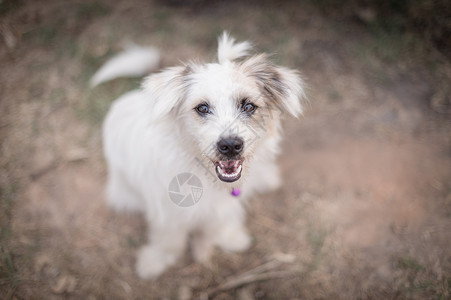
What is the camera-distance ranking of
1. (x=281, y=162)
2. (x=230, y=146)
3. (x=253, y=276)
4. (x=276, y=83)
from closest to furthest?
1. (x=230, y=146)
2. (x=276, y=83)
3. (x=253, y=276)
4. (x=281, y=162)

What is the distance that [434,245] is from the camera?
2855mm

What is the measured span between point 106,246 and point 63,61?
2.61 m

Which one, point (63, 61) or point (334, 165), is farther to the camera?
point (63, 61)

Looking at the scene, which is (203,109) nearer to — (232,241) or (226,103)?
(226,103)

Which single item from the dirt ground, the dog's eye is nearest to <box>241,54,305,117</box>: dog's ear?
the dog's eye

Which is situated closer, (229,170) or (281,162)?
(229,170)

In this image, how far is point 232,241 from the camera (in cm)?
305

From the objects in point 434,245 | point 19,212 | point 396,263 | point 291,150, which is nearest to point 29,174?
point 19,212

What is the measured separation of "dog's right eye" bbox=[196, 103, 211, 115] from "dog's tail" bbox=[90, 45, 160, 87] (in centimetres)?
142

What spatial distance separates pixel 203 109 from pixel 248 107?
0.98 ft

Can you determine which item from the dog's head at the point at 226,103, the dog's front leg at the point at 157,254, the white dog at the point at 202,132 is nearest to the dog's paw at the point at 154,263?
the dog's front leg at the point at 157,254

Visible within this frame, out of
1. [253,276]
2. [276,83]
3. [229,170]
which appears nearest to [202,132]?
[229,170]

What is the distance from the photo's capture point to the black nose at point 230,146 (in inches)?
69.6

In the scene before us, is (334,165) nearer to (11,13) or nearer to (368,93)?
(368,93)
